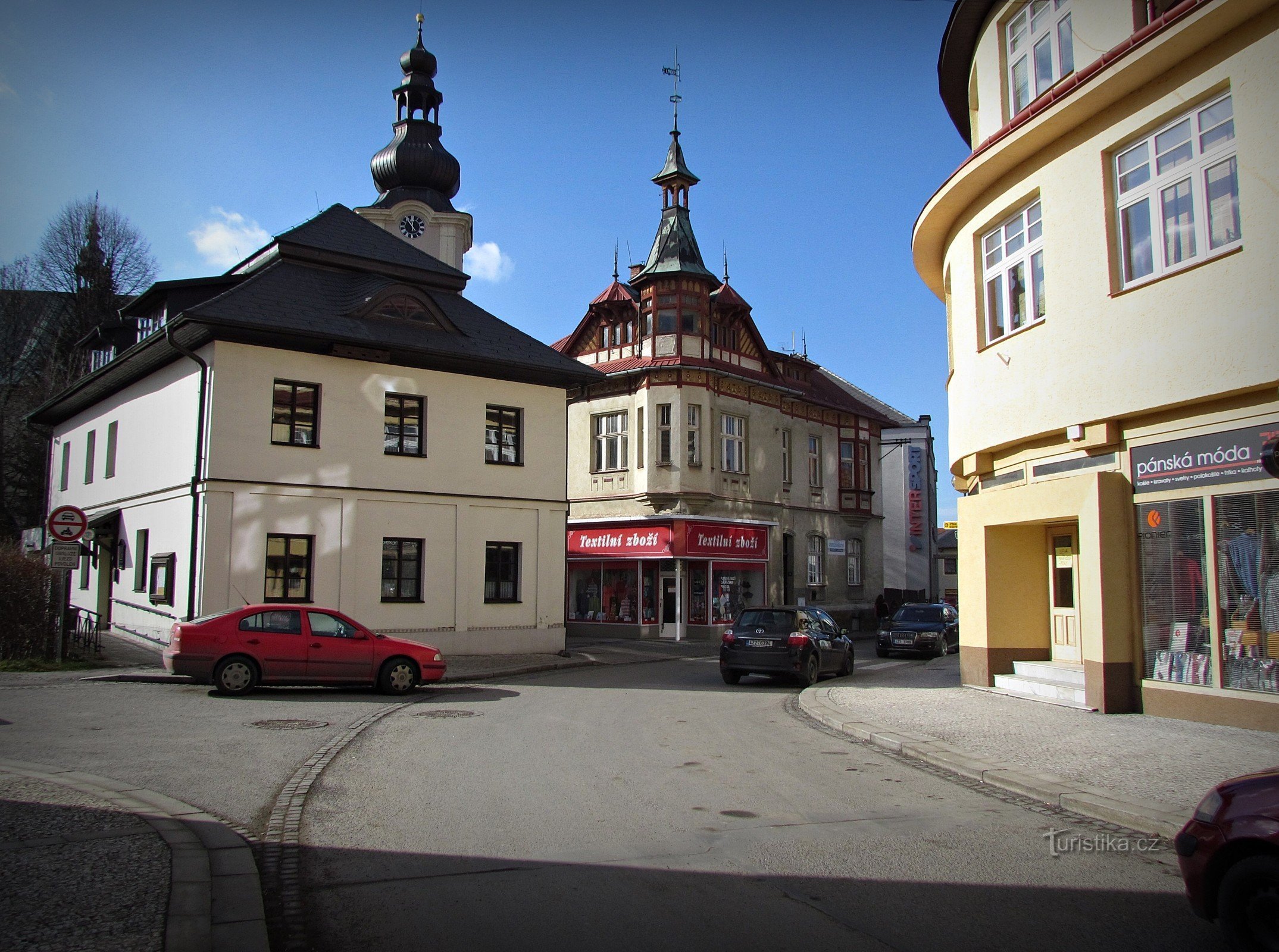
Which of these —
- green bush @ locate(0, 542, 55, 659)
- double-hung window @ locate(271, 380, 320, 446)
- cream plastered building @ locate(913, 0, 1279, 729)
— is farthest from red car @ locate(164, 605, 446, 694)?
cream plastered building @ locate(913, 0, 1279, 729)

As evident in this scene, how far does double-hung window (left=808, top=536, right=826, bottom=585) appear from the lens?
39.1m

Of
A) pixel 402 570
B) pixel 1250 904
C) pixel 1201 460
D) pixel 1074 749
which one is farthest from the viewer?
pixel 402 570

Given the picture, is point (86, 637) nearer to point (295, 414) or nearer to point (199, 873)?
point (295, 414)

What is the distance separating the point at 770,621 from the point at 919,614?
11.1m

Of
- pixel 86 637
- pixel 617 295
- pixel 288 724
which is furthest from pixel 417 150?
pixel 288 724

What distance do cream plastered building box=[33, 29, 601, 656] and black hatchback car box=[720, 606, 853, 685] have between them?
6.84 m

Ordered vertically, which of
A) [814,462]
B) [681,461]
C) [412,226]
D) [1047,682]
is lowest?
[1047,682]

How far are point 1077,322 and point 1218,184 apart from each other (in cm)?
240

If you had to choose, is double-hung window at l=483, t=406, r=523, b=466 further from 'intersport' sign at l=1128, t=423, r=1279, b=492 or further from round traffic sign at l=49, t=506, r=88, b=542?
'intersport' sign at l=1128, t=423, r=1279, b=492

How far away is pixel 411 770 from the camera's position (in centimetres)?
909

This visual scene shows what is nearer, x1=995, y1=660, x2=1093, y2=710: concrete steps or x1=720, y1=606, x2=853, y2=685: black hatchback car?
x1=995, y1=660, x2=1093, y2=710: concrete steps

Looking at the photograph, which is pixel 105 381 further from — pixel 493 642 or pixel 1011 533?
pixel 1011 533

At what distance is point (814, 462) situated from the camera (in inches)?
1581

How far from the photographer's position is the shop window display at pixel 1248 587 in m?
10.4
